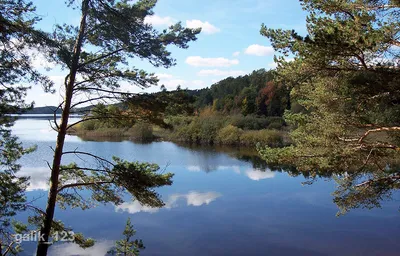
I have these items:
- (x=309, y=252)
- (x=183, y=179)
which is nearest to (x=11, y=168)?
(x=309, y=252)

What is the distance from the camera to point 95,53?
5293mm

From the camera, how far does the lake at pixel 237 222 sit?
7955 mm

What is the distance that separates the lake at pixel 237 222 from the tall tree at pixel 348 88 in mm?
2544

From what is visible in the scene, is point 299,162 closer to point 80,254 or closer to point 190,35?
point 190,35

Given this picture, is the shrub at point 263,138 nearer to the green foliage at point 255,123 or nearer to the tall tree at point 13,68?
the green foliage at point 255,123

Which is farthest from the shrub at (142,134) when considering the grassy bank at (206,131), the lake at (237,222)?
the lake at (237,222)

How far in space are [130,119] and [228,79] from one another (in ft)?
164

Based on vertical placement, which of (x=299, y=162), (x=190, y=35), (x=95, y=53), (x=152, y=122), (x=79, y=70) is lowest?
(x=299, y=162)

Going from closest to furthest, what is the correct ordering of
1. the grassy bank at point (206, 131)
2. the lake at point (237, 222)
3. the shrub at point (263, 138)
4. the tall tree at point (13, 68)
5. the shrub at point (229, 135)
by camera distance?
the tall tree at point (13, 68) → the lake at point (237, 222) → the shrub at point (263, 138) → the shrub at point (229, 135) → the grassy bank at point (206, 131)

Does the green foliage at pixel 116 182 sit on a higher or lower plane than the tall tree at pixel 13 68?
lower

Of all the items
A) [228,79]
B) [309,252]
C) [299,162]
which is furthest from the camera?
[228,79]

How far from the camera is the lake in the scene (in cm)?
796

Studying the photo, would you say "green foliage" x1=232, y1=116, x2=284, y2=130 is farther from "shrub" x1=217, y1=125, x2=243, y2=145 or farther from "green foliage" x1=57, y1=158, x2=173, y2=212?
"green foliage" x1=57, y1=158, x2=173, y2=212

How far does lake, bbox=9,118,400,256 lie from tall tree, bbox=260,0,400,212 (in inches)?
100
